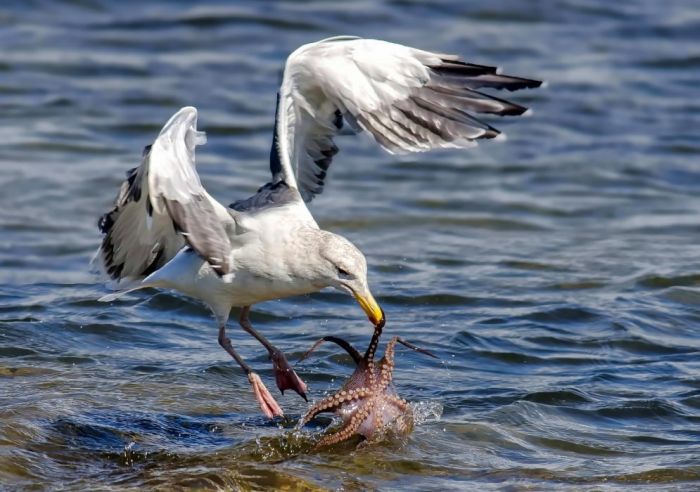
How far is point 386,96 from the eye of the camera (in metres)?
7.26

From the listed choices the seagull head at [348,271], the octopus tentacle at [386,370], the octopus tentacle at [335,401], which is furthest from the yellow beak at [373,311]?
the octopus tentacle at [335,401]

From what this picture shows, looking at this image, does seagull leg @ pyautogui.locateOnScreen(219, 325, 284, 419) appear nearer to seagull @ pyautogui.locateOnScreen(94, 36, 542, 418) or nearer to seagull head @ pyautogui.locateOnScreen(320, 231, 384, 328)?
seagull @ pyautogui.locateOnScreen(94, 36, 542, 418)

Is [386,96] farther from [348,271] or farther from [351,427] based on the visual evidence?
[351,427]

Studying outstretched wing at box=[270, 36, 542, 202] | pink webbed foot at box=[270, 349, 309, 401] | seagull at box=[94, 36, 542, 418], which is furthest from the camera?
outstretched wing at box=[270, 36, 542, 202]

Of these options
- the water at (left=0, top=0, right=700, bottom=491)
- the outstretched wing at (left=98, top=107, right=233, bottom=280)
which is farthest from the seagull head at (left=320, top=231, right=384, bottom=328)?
the water at (left=0, top=0, right=700, bottom=491)

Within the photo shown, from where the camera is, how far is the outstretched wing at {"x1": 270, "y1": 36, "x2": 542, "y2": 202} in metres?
7.07

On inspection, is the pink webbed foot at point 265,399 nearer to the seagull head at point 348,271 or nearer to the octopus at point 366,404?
the octopus at point 366,404

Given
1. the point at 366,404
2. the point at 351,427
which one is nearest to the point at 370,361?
the point at 366,404

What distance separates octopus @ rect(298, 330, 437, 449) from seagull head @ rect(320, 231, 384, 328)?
0.36 ft

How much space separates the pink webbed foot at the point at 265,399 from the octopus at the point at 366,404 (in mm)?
304

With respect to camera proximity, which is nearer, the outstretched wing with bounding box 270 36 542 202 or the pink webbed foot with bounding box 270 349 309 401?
the pink webbed foot with bounding box 270 349 309 401

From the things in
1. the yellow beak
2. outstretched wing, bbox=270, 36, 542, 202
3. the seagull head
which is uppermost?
outstretched wing, bbox=270, 36, 542, 202

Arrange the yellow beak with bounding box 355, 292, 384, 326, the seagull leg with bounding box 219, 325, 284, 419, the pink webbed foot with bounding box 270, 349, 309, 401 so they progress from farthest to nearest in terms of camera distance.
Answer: the pink webbed foot with bounding box 270, 349, 309, 401
the seagull leg with bounding box 219, 325, 284, 419
the yellow beak with bounding box 355, 292, 384, 326

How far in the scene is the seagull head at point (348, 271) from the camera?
6098 mm
